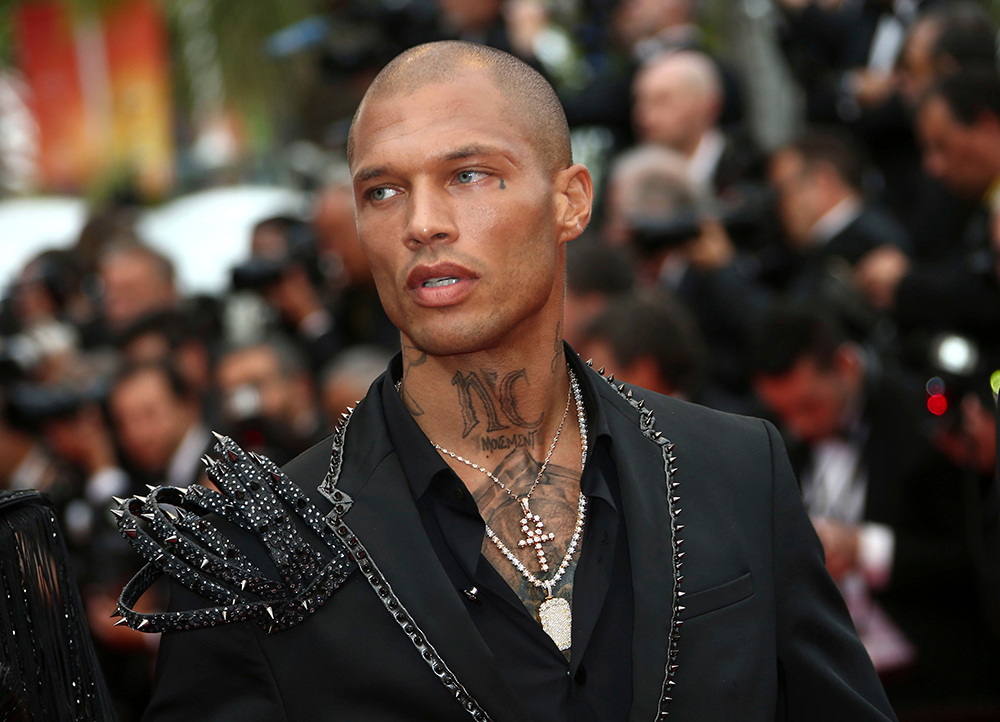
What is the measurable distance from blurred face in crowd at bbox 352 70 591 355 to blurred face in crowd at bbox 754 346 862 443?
8.76 ft

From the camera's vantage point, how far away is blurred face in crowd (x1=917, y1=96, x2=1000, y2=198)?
4.97 metres

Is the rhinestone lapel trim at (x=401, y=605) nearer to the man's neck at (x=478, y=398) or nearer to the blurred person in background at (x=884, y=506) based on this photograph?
the man's neck at (x=478, y=398)

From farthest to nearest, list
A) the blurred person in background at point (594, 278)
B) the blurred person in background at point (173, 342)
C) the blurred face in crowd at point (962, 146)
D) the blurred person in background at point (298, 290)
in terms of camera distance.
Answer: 1. the blurred person in background at point (298, 290)
2. the blurred person in background at point (173, 342)
3. the blurred face in crowd at point (962, 146)
4. the blurred person in background at point (594, 278)

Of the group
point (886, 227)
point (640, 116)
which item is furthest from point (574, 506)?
point (640, 116)

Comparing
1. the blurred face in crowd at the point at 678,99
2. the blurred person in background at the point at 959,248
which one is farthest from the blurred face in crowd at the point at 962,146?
the blurred face in crowd at the point at 678,99

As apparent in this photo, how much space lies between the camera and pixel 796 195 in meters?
5.81

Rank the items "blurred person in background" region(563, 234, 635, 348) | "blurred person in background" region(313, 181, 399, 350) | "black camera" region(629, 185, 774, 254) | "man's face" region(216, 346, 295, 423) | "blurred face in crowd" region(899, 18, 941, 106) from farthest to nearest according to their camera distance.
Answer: "blurred person in background" region(313, 181, 399, 350)
"blurred face in crowd" region(899, 18, 941, 106)
"man's face" region(216, 346, 295, 423)
"black camera" region(629, 185, 774, 254)
"blurred person in background" region(563, 234, 635, 348)

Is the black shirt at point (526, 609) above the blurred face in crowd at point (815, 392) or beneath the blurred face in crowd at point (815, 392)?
above

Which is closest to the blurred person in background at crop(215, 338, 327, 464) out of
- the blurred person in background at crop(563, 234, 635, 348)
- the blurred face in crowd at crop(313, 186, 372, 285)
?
the blurred face in crowd at crop(313, 186, 372, 285)

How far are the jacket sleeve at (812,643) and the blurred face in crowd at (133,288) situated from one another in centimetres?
498

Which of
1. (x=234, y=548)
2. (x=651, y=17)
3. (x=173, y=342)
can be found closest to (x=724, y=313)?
(x=651, y=17)

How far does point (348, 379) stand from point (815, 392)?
1.87m

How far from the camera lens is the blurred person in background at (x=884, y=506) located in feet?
14.6

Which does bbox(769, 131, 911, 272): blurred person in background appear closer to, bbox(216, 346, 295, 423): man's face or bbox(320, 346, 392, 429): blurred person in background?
bbox(320, 346, 392, 429): blurred person in background
